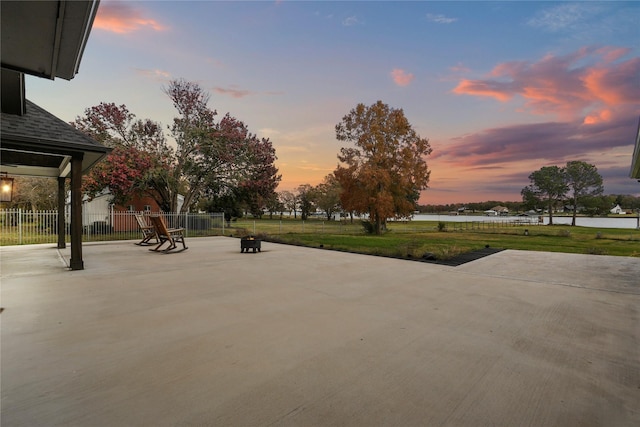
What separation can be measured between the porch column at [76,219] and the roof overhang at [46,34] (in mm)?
4487

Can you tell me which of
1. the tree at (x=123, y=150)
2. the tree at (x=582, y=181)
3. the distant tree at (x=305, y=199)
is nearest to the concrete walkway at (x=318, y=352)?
the tree at (x=123, y=150)

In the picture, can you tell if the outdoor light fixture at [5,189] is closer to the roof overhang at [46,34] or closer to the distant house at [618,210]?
the roof overhang at [46,34]

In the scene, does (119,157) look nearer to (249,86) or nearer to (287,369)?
(249,86)

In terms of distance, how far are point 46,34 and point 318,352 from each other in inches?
126

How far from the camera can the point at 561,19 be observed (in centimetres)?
913

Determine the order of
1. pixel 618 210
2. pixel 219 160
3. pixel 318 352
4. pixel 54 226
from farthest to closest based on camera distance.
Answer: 1. pixel 618 210
2. pixel 219 160
3. pixel 54 226
4. pixel 318 352

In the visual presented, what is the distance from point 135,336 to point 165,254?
6181mm

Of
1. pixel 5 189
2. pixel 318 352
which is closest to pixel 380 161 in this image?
pixel 5 189

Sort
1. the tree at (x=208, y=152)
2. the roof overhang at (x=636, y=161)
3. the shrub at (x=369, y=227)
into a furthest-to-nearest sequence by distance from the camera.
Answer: the shrub at (x=369, y=227) → the tree at (x=208, y=152) → the roof overhang at (x=636, y=161)

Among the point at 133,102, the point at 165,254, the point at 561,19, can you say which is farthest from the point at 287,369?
the point at 133,102

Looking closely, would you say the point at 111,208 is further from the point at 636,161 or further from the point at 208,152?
the point at 636,161

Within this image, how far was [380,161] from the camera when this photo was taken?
21.0 m

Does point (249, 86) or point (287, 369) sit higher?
point (249, 86)

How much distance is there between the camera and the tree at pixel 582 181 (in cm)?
4560
